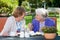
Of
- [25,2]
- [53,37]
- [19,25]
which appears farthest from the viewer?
[25,2]

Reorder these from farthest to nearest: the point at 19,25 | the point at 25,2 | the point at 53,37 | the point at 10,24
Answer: the point at 25,2, the point at 19,25, the point at 10,24, the point at 53,37

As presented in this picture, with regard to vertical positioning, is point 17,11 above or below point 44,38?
above

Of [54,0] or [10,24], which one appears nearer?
[10,24]

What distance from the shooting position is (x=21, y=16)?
359 centimetres

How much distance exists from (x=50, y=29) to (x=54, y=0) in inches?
116

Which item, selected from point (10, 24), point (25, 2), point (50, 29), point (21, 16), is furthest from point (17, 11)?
point (25, 2)

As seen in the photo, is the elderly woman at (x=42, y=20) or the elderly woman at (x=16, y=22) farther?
the elderly woman at (x=42, y=20)

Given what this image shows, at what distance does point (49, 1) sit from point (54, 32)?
2.78 meters

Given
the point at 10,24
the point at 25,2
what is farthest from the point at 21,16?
the point at 25,2

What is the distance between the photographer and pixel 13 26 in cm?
341

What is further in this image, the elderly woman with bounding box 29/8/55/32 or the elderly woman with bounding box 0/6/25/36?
the elderly woman with bounding box 29/8/55/32

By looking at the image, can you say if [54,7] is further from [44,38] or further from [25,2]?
[44,38]

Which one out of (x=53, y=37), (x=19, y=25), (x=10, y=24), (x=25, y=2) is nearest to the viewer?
(x=53, y=37)

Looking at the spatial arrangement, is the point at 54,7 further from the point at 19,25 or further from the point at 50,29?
the point at 50,29
